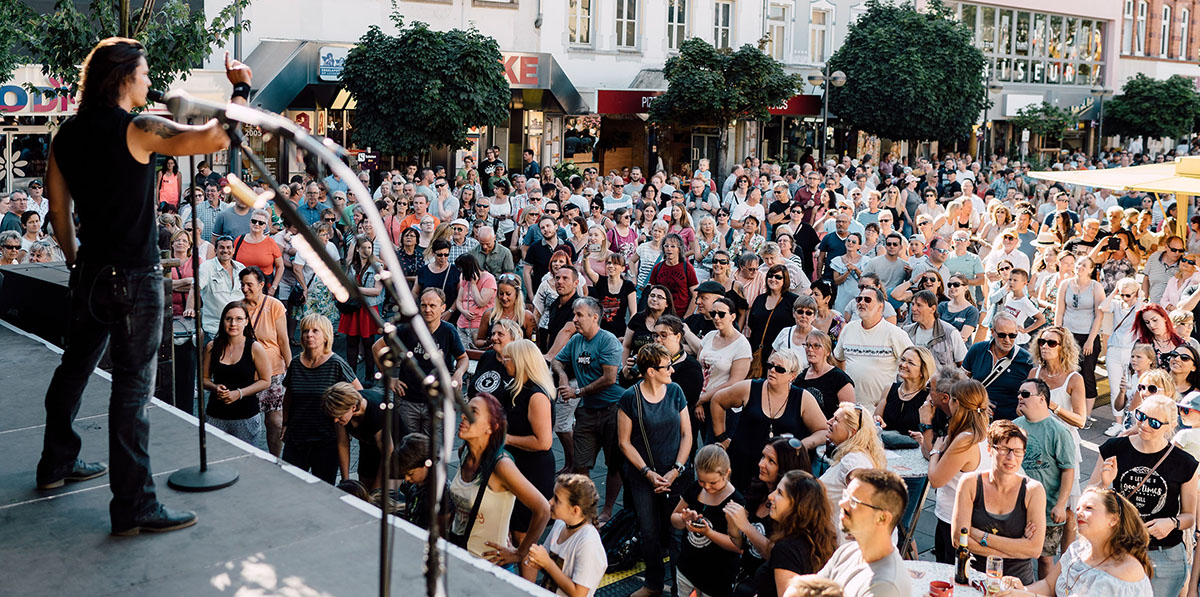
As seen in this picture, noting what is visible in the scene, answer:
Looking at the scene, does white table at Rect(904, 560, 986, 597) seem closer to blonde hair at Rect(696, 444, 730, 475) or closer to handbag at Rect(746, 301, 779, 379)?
blonde hair at Rect(696, 444, 730, 475)

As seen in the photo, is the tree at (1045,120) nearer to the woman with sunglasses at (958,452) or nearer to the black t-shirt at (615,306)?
the black t-shirt at (615,306)

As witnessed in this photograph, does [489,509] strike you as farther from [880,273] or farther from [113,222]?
[880,273]

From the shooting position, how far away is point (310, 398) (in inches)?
292

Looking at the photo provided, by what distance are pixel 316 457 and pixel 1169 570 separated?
479 cm

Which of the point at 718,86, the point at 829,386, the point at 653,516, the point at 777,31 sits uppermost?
the point at 777,31

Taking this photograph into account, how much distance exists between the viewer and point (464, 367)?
840cm

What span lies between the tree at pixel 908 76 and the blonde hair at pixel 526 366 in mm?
24942

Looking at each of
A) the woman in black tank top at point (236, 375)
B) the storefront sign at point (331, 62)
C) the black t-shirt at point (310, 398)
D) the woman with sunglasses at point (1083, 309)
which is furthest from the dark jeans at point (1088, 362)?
the storefront sign at point (331, 62)

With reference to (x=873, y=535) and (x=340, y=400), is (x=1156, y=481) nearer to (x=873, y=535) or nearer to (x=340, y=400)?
(x=873, y=535)

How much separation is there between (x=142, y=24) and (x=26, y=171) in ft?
33.6

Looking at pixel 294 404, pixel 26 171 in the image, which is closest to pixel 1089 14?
pixel 26 171

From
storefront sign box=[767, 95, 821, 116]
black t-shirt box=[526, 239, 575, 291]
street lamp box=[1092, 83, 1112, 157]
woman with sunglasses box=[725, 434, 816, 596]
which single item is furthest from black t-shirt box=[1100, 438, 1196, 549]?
street lamp box=[1092, 83, 1112, 157]

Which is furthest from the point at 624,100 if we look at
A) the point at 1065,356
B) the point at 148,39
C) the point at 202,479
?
the point at 202,479

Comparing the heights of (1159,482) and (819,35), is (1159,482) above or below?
below
